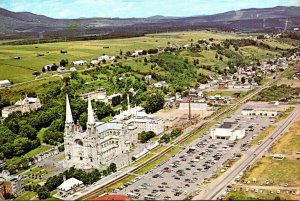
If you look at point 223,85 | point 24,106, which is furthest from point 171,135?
point 223,85

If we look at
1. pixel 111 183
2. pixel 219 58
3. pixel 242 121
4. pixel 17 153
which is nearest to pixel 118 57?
pixel 219 58

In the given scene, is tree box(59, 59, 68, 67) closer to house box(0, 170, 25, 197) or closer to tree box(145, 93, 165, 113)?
tree box(145, 93, 165, 113)

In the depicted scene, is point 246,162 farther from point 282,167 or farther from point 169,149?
point 169,149

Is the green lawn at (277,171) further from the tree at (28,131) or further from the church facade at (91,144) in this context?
the tree at (28,131)

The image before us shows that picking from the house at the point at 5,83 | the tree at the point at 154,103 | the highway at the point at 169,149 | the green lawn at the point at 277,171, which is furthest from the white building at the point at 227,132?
the house at the point at 5,83

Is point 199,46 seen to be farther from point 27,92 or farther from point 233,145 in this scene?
point 233,145

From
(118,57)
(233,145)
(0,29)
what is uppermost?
(0,29)
